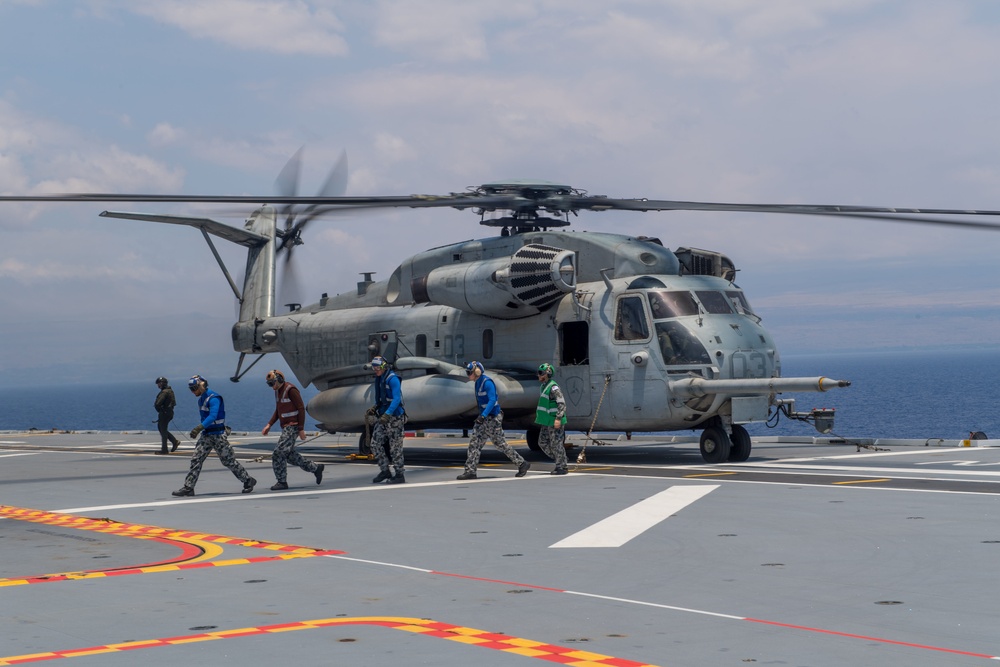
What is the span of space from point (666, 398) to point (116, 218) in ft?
43.1

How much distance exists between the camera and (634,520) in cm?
1267

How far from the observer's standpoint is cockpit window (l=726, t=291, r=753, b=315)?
2127 cm

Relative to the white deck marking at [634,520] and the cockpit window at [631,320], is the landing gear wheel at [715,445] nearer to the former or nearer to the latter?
the cockpit window at [631,320]

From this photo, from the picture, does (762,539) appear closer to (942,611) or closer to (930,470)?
(942,611)

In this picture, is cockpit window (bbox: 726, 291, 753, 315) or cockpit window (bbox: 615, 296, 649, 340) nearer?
cockpit window (bbox: 615, 296, 649, 340)

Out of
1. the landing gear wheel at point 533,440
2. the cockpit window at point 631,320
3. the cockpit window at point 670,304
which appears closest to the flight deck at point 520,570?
the cockpit window at point 631,320

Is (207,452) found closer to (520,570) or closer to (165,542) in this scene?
(165,542)

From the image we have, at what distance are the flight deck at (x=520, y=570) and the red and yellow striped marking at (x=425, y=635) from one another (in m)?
0.03

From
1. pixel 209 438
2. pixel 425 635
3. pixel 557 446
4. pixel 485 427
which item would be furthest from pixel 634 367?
pixel 425 635

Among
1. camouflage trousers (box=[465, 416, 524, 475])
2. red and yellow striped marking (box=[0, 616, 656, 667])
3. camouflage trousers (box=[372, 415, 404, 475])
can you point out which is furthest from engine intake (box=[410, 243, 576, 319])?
red and yellow striped marking (box=[0, 616, 656, 667])

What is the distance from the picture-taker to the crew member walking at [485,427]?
18.4m

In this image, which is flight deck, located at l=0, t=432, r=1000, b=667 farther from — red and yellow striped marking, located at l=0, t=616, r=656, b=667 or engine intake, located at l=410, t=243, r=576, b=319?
engine intake, located at l=410, t=243, r=576, b=319

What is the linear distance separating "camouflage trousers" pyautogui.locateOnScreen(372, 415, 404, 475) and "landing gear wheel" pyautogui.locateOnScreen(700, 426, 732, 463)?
5.63 m

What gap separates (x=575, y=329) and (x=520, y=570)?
12.1m
